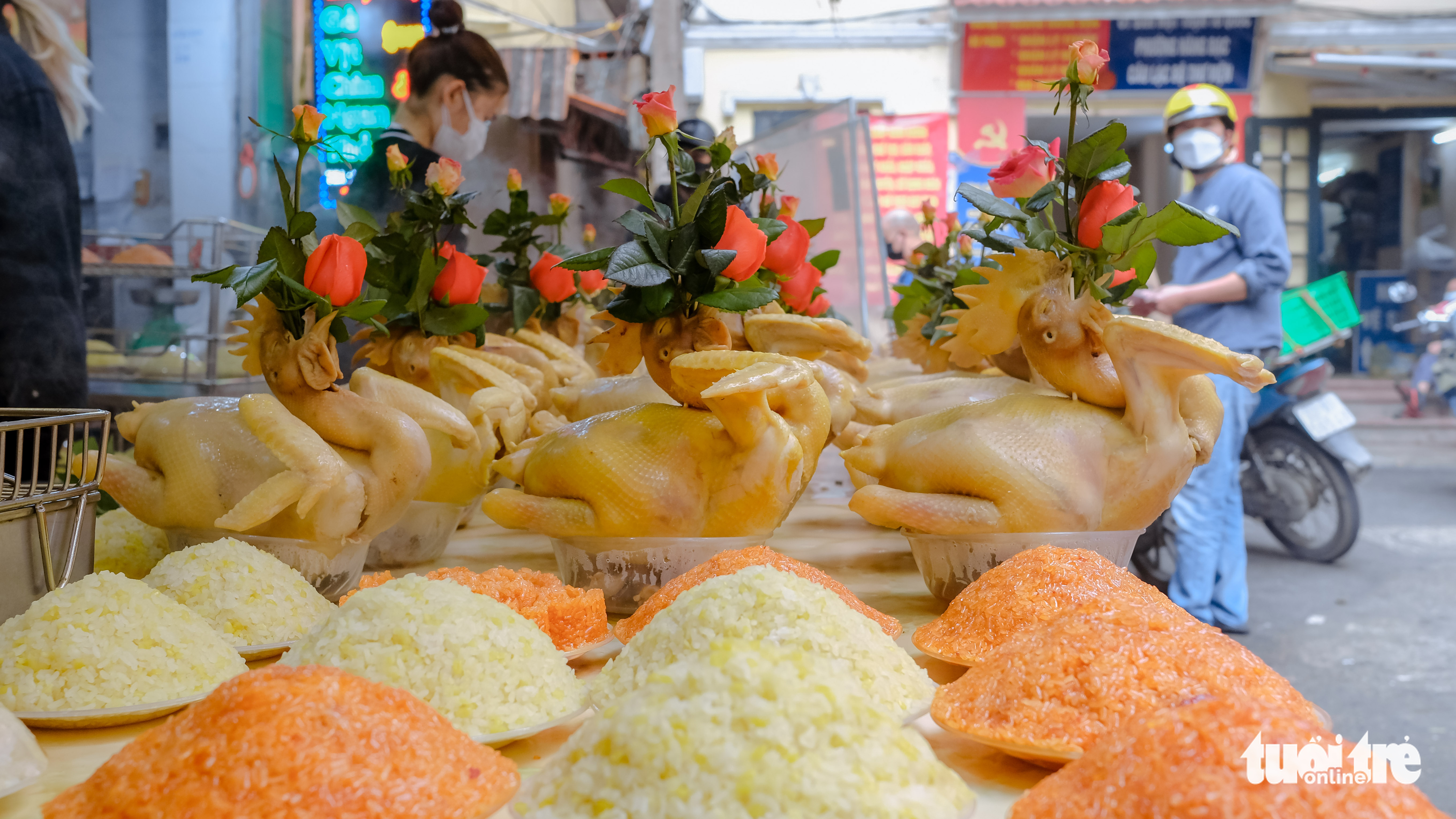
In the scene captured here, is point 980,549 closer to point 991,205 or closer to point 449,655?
point 991,205

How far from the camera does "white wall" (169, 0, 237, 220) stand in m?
2.07

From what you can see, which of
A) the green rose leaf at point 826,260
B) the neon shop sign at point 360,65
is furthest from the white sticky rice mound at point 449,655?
the neon shop sign at point 360,65

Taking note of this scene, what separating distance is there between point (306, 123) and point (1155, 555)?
3.17m

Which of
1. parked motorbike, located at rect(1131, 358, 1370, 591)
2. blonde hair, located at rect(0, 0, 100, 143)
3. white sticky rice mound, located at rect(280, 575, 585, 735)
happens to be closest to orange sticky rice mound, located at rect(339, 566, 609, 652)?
white sticky rice mound, located at rect(280, 575, 585, 735)

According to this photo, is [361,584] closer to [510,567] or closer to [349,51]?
[510,567]

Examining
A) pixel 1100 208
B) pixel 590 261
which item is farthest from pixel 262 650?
pixel 1100 208

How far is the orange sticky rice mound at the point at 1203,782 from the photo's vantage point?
482mm

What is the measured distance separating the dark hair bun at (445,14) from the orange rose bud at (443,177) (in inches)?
65.8

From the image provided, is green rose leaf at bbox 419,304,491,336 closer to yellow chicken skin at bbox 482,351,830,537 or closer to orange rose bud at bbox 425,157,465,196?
orange rose bud at bbox 425,157,465,196

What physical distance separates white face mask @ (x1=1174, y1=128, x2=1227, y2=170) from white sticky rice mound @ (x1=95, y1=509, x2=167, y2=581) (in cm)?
285

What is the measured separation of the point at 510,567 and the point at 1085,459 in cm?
81

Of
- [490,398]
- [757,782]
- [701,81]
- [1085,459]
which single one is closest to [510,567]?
[490,398]

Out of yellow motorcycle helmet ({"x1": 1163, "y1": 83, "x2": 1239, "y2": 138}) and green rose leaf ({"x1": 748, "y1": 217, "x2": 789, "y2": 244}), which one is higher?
yellow motorcycle helmet ({"x1": 1163, "y1": 83, "x2": 1239, "y2": 138})

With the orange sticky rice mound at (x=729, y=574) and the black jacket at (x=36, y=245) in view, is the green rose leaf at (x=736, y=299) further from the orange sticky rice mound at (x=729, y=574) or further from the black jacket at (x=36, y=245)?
the black jacket at (x=36, y=245)
